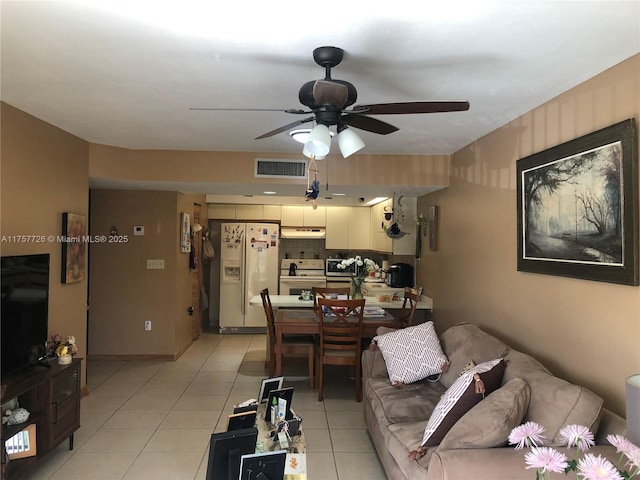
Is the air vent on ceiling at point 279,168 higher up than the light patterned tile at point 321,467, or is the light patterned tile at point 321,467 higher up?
the air vent on ceiling at point 279,168

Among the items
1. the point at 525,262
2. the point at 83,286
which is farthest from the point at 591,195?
the point at 83,286

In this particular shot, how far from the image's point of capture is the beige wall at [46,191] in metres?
2.79

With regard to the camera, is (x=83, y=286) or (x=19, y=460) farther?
(x=83, y=286)

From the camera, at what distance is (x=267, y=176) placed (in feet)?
14.0

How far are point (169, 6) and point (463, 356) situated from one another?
8.62 feet

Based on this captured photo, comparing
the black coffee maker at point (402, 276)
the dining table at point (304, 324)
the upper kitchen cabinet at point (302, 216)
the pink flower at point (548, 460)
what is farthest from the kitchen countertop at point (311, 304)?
the pink flower at point (548, 460)

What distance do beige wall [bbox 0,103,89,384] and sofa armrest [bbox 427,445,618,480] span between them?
2.91m

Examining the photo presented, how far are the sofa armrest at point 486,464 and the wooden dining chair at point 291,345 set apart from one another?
8.56 feet

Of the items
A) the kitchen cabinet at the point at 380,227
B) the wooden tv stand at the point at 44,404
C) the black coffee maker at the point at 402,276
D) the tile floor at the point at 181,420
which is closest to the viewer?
the wooden tv stand at the point at 44,404

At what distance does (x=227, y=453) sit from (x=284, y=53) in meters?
1.89

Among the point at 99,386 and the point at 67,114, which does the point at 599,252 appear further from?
the point at 99,386

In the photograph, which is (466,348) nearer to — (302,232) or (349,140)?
(349,140)

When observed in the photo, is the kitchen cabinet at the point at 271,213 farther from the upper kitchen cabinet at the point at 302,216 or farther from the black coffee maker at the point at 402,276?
the black coffee maker at the point at 402,276

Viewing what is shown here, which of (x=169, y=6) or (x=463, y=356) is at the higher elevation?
(x=169, y=6)
